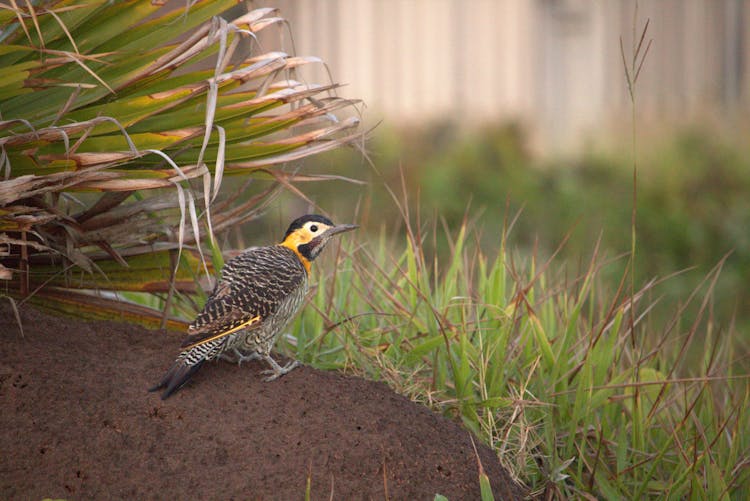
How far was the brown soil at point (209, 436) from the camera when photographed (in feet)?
9.59

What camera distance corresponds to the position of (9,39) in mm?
3580

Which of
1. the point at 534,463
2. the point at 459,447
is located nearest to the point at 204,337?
the point at 459,447

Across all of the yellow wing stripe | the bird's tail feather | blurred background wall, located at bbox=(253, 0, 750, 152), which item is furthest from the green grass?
blurred background wall, located at bbox=(253, 0, 750, 152)

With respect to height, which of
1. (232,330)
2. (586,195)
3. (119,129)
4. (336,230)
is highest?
(119,129)

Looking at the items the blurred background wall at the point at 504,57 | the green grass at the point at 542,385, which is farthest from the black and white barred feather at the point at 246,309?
the blurred background wall at the point at 504,57

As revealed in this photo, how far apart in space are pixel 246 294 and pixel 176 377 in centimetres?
36

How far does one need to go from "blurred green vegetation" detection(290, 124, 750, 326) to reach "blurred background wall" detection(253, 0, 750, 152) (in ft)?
5.02

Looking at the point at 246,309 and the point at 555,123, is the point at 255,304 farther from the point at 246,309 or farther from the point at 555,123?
the point at 555,123

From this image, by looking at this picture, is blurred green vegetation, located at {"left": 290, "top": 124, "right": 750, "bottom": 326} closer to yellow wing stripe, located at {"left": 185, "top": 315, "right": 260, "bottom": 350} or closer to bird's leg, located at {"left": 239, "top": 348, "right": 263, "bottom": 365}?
bird's leg, located at {"left": 239, "top": 348, "right": 263, "bottom": 365}

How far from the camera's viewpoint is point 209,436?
121 inches

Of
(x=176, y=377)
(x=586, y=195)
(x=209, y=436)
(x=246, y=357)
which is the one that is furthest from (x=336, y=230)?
(x=586, y=195)

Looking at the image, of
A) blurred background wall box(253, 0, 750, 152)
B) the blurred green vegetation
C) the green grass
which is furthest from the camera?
blurred background wall box(253, 0, 750, 152)

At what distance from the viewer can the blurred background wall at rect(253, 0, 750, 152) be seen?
534 inches

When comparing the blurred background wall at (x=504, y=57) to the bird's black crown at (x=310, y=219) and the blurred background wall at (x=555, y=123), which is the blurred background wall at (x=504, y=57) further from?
the bird's black crown at (x=310, y=219)
